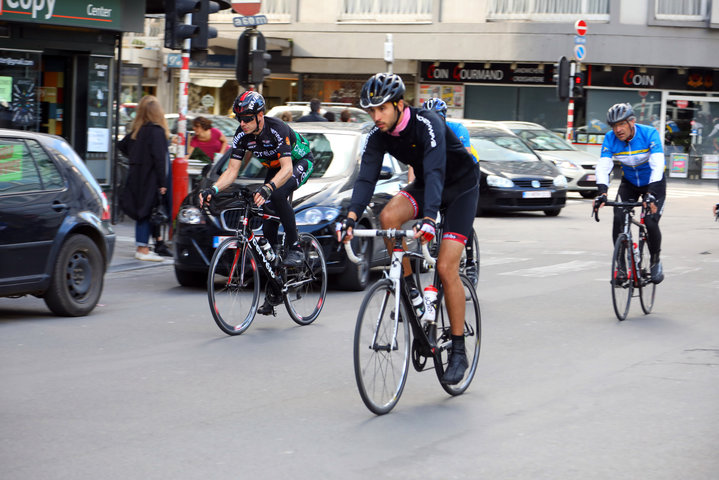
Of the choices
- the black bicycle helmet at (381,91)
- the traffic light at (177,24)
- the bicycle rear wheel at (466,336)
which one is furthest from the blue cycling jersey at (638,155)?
the traffic light at (177,24)

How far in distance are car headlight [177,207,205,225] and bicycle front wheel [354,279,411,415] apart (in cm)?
486

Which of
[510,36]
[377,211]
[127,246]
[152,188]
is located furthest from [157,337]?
[510,36]

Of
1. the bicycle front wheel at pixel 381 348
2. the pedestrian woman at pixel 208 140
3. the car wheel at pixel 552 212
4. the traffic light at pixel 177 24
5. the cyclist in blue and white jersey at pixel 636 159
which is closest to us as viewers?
the bicycle front wheel at pixel 381 348

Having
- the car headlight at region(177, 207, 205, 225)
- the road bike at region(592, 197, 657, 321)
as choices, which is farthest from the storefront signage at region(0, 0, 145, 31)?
the road bike at region(592, 197, 657, 321)

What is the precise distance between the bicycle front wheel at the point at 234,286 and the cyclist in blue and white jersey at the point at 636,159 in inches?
121

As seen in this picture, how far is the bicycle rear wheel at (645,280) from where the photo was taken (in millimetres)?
10172

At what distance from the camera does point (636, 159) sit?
33.0ft

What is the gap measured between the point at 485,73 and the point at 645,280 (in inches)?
1103

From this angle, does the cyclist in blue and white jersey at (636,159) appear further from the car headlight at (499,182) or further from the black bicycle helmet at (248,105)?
the car headlight at (499,182)

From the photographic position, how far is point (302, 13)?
39.4 meters

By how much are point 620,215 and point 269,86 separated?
32.2 meters

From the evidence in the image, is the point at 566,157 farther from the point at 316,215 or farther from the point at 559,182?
Result: the point at 316,215

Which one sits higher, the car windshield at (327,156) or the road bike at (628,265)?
the car windshield at (327,156)

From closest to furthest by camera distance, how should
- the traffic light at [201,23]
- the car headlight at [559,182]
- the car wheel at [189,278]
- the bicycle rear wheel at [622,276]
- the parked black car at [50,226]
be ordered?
the parked black car at [50,226] → the bicycle rear wheel at [622,276] → the car wheel at [189,278] → the traffic light at [201,23] → the car headlight at [559,182]
